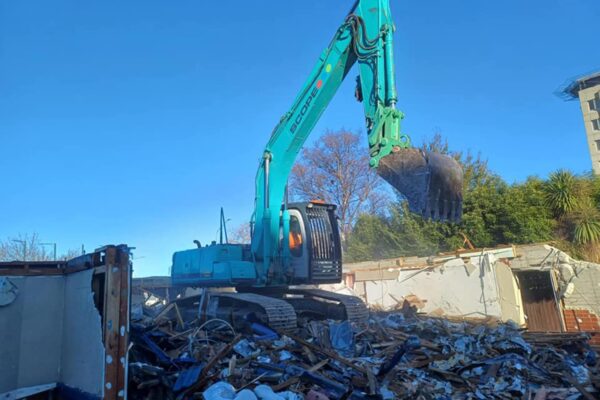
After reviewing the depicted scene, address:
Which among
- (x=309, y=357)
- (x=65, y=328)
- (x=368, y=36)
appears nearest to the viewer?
(x=65, y=328)

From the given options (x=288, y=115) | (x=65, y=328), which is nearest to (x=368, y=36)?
(x=288, y=115)

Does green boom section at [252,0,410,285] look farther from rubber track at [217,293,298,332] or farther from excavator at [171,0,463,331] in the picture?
rubber track at [217,293,298,332]

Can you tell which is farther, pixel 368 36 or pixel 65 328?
pixel 368 36

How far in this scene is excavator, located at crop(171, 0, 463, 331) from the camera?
7.62 meters

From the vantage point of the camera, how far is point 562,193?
2062 cm

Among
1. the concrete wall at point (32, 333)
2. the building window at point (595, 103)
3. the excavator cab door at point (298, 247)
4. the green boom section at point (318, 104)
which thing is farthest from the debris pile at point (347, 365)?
the building window at point (595, 103)

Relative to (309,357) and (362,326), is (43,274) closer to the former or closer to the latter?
(309,357)

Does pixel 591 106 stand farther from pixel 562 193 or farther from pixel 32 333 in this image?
pixel 32 333

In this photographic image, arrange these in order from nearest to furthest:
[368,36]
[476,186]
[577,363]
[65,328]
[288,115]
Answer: [65,328]
[577,363]
[368,36]
[288,115]
[476,186]

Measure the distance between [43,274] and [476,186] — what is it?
22.9m

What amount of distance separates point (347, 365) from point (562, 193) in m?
19.0

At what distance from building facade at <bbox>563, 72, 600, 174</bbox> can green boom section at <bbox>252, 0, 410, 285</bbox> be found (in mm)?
45392

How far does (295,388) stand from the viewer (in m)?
5.22

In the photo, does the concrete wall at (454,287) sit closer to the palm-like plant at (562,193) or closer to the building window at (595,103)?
the palm-like plant at (562,193)
